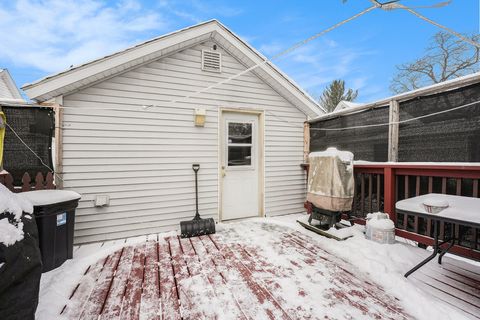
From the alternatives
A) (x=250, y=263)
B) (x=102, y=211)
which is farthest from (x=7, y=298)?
(x=102, y=211)

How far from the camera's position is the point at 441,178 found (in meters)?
2.83

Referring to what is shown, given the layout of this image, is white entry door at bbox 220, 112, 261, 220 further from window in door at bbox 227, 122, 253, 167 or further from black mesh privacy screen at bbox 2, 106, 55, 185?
black mesh privacy screen at bbox 2, 106, 55, 185

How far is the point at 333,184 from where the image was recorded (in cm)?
332

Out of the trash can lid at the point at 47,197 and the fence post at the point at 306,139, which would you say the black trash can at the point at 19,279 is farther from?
→ the fence post at the point at 306,139

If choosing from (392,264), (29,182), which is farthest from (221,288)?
(29,182)

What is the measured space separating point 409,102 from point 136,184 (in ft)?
14.2

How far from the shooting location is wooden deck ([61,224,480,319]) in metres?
1.76

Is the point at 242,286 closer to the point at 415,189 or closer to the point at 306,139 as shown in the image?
the point at 415,189

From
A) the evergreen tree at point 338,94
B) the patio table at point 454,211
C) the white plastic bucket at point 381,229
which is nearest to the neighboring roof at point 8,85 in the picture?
the white plastic bucket at point 381,229

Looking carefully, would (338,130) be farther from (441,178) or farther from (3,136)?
(3,136)

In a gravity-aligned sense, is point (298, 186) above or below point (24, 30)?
below

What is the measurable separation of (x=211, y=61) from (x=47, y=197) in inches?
127

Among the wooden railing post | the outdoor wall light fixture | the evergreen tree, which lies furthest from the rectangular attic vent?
the evergreen tree

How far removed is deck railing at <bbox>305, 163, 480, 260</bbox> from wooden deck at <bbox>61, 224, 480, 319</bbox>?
359 millimetres
